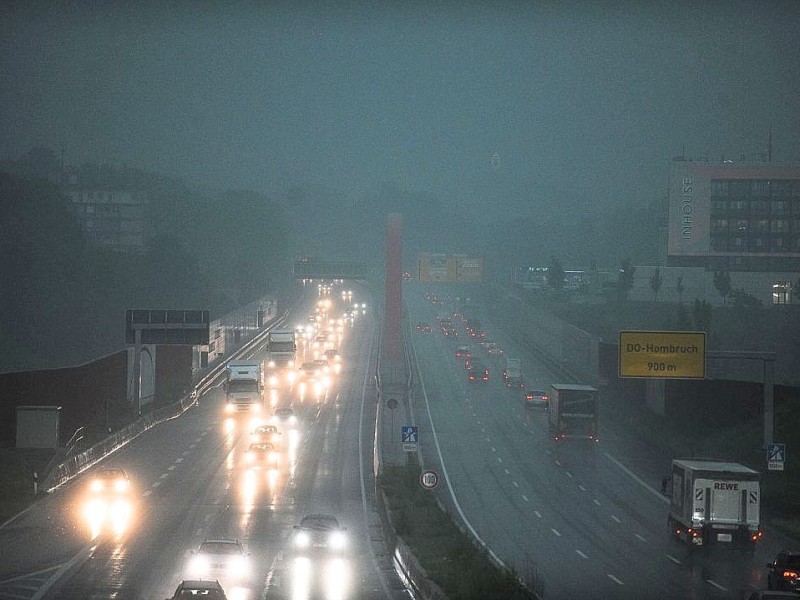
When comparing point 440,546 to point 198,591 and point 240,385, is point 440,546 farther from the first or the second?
point 240,385

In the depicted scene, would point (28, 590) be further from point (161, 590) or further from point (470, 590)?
point (470, 590)

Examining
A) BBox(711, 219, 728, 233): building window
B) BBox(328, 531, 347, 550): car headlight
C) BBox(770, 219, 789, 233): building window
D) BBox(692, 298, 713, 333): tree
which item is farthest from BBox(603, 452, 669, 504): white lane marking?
BBox(770, 219, 789, 233): building window

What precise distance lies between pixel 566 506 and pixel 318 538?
48.1ft

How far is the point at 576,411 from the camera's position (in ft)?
186

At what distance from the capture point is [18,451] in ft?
158

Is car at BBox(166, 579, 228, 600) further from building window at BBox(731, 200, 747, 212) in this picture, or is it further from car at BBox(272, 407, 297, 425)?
building window at BBox(731, 200, 747, 212)

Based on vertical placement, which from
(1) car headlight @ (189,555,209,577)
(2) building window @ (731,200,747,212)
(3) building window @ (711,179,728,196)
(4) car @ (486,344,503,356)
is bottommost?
(1) car headlight @ (189,555,209,577)

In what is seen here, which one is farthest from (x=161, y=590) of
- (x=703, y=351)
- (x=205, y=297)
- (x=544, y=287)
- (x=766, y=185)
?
(x=205, y=297)

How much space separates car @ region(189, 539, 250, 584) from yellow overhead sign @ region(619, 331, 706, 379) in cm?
2200

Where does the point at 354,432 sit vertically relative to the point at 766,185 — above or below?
below

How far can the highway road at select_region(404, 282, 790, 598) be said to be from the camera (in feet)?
89.1

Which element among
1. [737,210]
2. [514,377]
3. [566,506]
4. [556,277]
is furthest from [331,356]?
[566,506]

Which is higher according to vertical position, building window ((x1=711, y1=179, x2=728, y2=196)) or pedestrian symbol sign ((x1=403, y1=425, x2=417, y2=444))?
building window ((x1=711, y1=179, x2=728, y2=196))

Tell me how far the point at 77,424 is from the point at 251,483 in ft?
56.6
